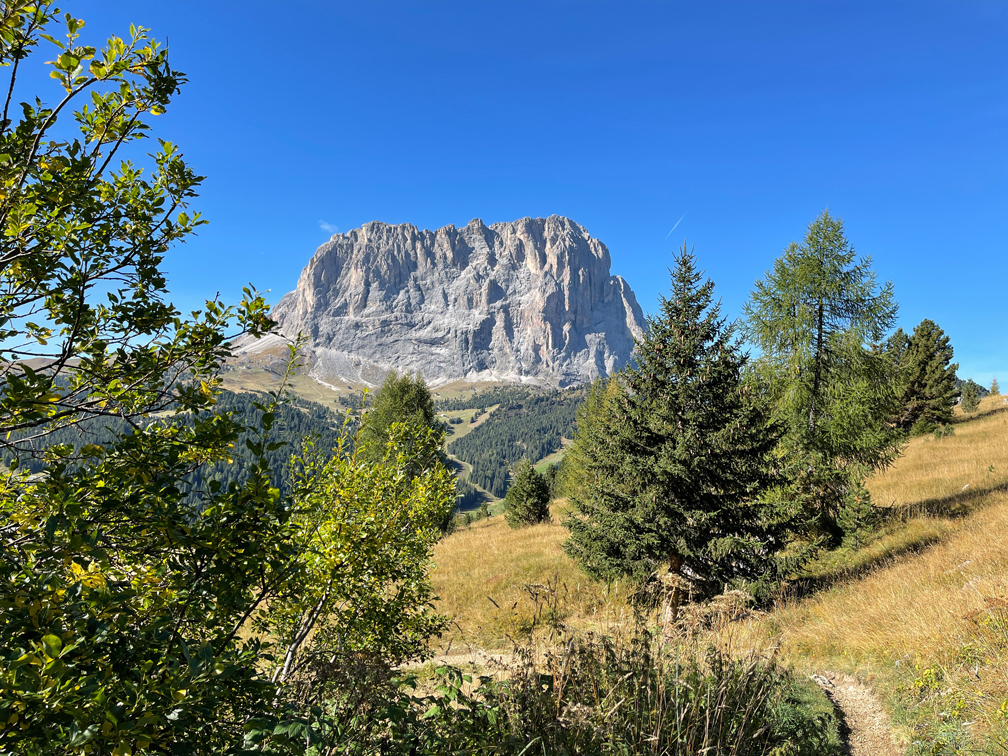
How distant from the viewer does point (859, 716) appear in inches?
211

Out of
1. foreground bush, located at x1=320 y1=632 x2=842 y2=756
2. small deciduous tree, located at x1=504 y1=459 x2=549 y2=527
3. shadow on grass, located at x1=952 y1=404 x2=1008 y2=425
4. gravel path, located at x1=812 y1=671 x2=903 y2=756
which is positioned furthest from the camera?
shadow on grass, located at x1=952 y1=404 x2=1008 y2=425

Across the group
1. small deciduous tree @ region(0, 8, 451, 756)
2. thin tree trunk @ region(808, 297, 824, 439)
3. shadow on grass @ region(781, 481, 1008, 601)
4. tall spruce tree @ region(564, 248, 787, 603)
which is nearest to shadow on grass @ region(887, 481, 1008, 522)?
shadow on grass @ region(781, 481, 1008, 601)

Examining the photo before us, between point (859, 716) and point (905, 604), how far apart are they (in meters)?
2.94

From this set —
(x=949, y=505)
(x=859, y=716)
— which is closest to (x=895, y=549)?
(x=949, y=505)

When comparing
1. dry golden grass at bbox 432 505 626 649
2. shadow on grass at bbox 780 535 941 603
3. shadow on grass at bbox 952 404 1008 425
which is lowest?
dry golden grass at bbox 432 505 626 649

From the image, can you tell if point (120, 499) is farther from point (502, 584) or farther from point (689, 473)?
point (502, 584)

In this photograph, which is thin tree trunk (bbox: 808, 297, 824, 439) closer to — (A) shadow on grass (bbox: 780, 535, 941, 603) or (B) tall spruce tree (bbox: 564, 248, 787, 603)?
(A) shadow on grass (bbox: 780, 535, 941, 603)

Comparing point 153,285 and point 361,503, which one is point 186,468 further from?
point 361,503

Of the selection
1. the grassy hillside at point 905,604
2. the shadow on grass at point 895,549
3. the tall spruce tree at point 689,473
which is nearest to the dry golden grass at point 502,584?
the grassy hillside at point 905,604

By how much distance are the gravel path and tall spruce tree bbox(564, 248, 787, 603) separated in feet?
8.55

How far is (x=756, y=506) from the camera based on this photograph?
9.59 metres

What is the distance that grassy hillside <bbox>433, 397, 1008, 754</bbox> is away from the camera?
468cm

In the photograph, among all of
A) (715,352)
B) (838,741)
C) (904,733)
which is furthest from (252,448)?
(715,352)

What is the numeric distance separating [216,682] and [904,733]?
620 centimetres
